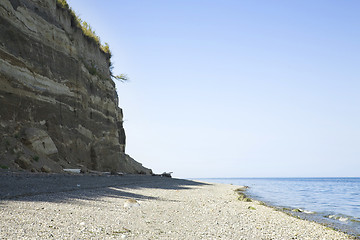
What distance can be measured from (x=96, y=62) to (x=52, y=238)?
23.7 metres

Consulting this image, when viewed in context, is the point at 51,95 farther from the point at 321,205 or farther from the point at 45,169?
the point at 321,205

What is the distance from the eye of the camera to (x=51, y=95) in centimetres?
1758

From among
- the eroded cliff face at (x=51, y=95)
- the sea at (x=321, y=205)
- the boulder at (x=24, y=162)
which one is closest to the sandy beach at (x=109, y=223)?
the sea at (x=321, y=205)

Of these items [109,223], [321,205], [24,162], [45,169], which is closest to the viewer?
[109,223]

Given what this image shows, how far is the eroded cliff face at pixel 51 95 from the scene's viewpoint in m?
14.2

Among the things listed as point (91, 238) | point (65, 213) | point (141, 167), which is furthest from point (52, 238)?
point (141, 167)

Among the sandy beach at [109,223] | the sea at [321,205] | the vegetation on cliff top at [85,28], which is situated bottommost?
the sea at [321,205]

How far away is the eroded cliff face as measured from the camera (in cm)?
1417

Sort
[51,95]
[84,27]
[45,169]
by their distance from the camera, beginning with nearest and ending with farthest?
1. [45,169]
2. [51,95]
3. [84,27]

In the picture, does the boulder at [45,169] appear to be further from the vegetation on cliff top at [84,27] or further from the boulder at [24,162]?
the vegetation on cliff top at [84,27]

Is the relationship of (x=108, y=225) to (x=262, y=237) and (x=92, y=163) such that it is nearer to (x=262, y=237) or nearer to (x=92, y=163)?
(x=262, y=237)

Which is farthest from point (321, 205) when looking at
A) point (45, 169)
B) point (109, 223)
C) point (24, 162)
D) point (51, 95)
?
point (51, 95)

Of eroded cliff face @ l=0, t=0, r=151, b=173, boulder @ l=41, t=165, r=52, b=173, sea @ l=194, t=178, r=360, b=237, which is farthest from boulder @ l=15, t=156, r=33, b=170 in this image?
sea @ l=194, t=178, r=360, b=237

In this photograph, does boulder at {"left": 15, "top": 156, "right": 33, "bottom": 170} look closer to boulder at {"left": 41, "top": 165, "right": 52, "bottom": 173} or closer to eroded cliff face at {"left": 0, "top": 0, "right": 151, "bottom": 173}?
eroded cliff face at {"left": 0, "top": 0, "right": 151, "bottom": 173}
